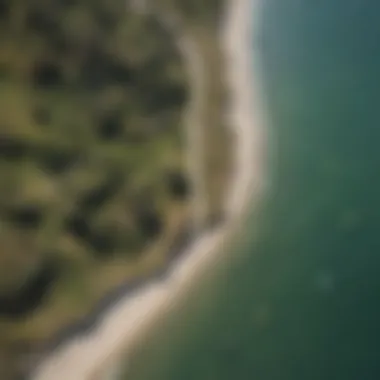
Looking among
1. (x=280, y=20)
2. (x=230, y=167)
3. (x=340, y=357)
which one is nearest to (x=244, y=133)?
(x=230, y=167)

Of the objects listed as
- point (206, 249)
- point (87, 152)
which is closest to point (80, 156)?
point (87, 152)

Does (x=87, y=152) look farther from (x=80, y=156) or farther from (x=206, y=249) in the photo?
(x=206, y=249)

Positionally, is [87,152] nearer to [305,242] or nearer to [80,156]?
[80,156]

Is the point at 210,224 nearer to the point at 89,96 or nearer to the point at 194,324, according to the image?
the point at 194,324

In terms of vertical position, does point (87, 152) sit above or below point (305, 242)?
above
